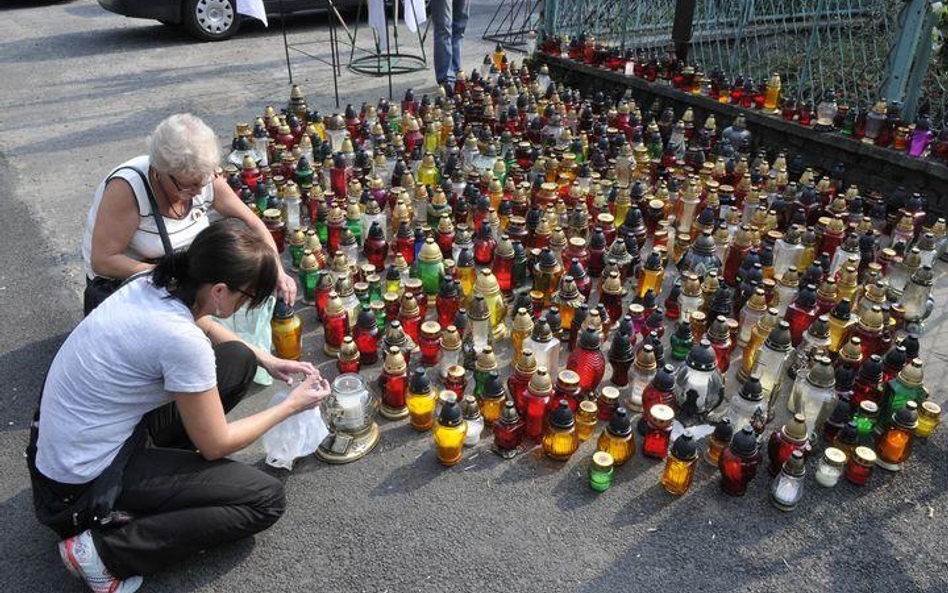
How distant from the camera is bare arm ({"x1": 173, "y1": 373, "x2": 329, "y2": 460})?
2008 mm

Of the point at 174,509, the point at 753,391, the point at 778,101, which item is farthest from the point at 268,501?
the point at 778,101

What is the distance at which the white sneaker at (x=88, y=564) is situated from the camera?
2043mm

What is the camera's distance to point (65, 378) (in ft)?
6.57

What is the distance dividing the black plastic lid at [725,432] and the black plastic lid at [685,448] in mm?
166

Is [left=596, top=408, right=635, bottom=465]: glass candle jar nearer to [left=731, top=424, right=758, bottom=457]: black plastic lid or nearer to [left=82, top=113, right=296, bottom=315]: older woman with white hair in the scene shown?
[left=731, top=424, right=758, bottom=457]: black plastic lid

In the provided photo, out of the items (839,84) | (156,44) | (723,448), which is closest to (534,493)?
(723,448)

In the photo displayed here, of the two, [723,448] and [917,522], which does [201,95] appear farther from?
[917,522]

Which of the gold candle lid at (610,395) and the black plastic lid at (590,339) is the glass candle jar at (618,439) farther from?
the black plastic lid at (590,339)

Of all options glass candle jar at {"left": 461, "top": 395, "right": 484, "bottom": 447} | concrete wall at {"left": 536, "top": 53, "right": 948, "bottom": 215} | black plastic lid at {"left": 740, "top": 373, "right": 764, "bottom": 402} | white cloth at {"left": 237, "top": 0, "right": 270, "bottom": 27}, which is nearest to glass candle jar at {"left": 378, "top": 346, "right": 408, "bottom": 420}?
glass candle jar at {"left": 461, "top": 395, "right": 484, "bottom": 447}

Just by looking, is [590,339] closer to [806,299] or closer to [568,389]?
[568,389]

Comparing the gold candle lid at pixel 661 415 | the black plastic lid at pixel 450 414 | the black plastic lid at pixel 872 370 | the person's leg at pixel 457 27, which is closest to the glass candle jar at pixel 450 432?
the black plastic lid at pixel 450 414

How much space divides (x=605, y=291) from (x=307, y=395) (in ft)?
5.19

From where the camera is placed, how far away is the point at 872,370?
2750 mm

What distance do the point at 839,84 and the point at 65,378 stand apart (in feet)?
23.3
